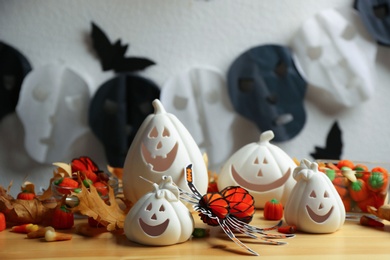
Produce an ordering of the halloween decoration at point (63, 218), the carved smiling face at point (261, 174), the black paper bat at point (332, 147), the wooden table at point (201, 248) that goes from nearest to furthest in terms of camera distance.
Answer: the wooden table at point (201, 248)
the halloween decoration at point (63, 218)
the carved smiling face at point (261, 174)
the black paper bat at point (332, 147)

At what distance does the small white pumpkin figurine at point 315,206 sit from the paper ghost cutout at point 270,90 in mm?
690

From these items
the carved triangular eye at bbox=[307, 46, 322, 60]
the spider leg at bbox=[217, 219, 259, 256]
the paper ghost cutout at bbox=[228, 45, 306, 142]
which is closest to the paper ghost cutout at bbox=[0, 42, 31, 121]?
the paper ghost cutout at bbox=[228, 45, 306, 142]

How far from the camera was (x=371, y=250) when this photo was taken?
64cm

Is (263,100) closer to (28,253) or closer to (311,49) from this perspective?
(311,49)

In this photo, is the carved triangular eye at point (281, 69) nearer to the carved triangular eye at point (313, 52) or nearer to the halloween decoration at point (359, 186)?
the carved triangular eye at point (313, 52)

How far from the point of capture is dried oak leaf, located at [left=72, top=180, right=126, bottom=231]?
0.69 metres

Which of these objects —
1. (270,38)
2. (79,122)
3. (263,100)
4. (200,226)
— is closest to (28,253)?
(200,226)

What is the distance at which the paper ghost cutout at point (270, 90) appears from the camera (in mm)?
1405

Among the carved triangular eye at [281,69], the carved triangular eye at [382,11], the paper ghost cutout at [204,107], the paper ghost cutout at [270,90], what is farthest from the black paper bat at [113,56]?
the carved triangular eye at [382,11]

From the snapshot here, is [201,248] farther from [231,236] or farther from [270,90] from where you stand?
[270,90]

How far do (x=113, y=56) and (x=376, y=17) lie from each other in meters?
0.74

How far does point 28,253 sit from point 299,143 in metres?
1.00

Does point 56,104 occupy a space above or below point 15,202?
above

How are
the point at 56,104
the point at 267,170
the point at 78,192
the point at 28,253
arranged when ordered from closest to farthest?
the point at 28,253 < the point at 78,192 < the point at 267,170 < the point at 56,104
